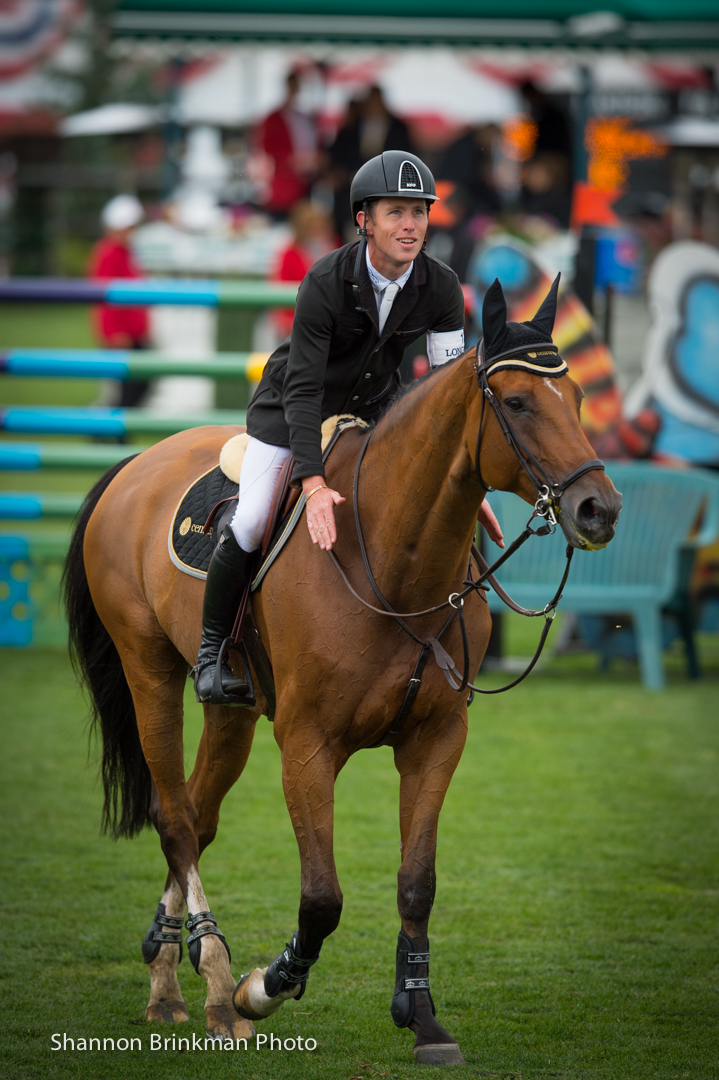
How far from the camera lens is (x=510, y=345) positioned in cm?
348

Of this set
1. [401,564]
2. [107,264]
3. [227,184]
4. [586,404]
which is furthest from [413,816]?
[227,184]

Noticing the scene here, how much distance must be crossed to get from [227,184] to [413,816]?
631 inches

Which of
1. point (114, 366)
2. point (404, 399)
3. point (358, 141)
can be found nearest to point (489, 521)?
point (404, 399)

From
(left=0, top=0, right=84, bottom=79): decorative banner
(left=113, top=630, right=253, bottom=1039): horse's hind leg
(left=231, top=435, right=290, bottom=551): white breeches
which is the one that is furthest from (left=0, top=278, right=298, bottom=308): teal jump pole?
(left=0, top=0, right=84, bottom=79): decorative banner

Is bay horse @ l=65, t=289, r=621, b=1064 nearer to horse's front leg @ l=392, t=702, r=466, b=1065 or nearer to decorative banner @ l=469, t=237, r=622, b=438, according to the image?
horse's front leg @ l=392, t=702, r=466, b=1065

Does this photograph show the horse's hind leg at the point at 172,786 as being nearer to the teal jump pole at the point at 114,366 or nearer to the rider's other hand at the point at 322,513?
the rider's other hand at the point at 322,513

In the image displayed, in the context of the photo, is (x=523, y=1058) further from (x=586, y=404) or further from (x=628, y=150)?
(x=628, y=150)

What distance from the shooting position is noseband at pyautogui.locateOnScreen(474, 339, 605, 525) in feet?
10.8

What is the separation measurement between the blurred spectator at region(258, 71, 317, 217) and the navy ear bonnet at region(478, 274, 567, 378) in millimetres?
12036

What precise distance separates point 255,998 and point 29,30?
2892cm

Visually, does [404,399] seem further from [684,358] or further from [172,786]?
[684,358]

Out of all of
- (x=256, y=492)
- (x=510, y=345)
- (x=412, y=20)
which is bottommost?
(x=256, y=492)

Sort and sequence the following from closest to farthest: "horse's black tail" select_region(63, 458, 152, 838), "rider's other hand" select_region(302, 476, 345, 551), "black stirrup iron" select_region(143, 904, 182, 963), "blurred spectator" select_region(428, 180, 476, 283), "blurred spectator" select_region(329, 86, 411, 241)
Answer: "rider's other hand" select_region(302, 476, 345, 551), "black stirrup iron" select_region(143, 904, 182, 963), "horse's black tail" select_region(63, 458, 152, 838), "blurred spectator" select_region(428, 180, 476, 283), "blurred spectator" select_region(329, 86, 411, 241)

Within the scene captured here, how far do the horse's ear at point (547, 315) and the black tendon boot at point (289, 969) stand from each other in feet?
6.45
